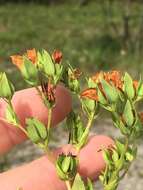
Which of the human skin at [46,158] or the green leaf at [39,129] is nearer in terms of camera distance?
the green leaf at [39,129]

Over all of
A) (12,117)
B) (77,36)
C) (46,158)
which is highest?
(12,117)

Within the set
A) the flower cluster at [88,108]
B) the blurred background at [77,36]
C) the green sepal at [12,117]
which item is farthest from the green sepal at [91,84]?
the blurred background at [77,36]

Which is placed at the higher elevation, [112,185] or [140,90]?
[140,90]

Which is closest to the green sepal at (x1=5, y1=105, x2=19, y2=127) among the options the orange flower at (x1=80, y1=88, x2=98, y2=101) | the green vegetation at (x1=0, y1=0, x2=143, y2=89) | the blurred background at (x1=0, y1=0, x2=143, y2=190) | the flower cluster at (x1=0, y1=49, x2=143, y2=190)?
the flower cluster at (x1=0, y1=49, x2=143, y2=190)

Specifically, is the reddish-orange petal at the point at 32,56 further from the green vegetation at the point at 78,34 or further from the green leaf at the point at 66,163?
the green vegetation at the point at 78,34

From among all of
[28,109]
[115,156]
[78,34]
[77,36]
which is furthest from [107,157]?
[78,34]

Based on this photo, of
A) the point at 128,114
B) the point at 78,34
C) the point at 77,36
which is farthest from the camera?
the point at 78,34

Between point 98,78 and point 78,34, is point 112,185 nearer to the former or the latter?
point 98,78
